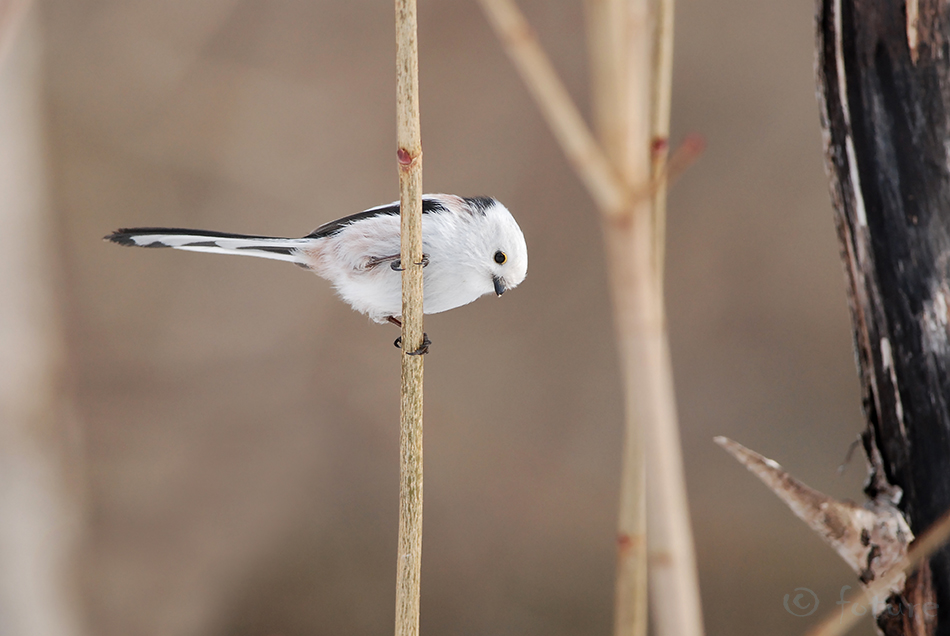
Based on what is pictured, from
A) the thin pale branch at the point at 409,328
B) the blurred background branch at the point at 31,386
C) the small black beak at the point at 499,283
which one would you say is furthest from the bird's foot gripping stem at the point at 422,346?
the blurred background branch at the point at 31,386

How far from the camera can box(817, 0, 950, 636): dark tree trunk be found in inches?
27.4

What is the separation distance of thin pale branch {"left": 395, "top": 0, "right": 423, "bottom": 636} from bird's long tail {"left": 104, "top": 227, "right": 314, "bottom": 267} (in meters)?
0.25

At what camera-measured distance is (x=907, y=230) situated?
715mm

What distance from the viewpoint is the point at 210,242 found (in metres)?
0.77

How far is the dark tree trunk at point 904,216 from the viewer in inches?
27.4

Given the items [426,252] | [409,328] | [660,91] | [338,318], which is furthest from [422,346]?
[338,318]

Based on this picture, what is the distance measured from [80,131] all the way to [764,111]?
2210 mm

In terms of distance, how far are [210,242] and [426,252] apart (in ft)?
0.83

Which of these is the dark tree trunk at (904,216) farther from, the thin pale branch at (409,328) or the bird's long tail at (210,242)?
the bird's long tail at (210,242)

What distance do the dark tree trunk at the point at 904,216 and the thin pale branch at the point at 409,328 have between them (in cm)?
45

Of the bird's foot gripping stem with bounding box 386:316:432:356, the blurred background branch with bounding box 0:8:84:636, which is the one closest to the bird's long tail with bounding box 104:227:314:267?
the bird's foot gripping stem with bounding box 386:316:432:356

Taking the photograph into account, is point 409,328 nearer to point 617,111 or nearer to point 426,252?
point 426,252

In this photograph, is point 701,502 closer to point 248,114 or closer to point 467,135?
point 467,135

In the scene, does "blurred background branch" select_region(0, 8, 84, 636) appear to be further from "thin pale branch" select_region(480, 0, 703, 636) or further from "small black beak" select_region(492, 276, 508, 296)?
"thin pale branch" select_region(480, 0, 703, 636)
